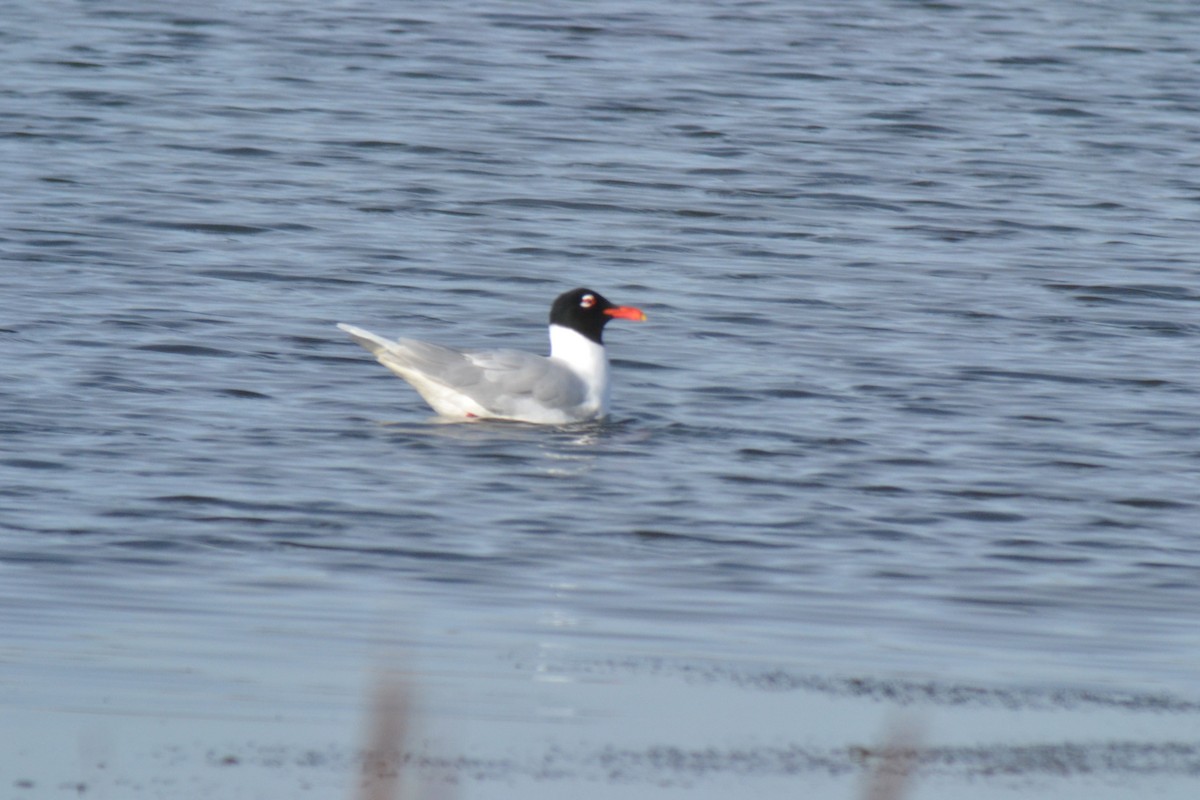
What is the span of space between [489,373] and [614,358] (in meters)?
2.56

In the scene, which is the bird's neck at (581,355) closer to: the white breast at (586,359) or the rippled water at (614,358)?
the white breast at (586,359)

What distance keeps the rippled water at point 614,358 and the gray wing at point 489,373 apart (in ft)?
0.73

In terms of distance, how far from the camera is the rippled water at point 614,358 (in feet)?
28.1

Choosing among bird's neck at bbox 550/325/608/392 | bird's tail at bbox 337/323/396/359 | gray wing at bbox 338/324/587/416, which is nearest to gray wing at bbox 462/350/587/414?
gray wing at bbox 338/324/587/416

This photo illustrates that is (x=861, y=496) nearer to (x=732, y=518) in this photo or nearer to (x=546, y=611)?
(x=732, y=518)

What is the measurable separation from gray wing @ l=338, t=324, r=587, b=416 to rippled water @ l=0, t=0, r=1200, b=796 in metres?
0.22

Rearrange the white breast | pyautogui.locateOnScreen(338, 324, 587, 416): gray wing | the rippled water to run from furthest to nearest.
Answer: the white breast → pyautogui.locateOnScreen(338, 324, 587, 416): gray wing → the rippled water

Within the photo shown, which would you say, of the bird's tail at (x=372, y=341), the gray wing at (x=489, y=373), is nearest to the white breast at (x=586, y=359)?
the gray wing at (x=489, y=373)

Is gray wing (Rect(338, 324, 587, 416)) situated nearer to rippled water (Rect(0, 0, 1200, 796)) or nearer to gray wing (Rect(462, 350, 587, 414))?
gray wing (Rect(462, 350, 587, 414))

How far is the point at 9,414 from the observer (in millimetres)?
12367

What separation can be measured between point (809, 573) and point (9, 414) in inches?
194

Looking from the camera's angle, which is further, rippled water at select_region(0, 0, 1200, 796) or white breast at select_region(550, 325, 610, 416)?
white breast at select_region(550, 325, 610, 416)

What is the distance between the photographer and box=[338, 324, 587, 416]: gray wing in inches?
512

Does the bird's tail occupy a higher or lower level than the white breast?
higher
